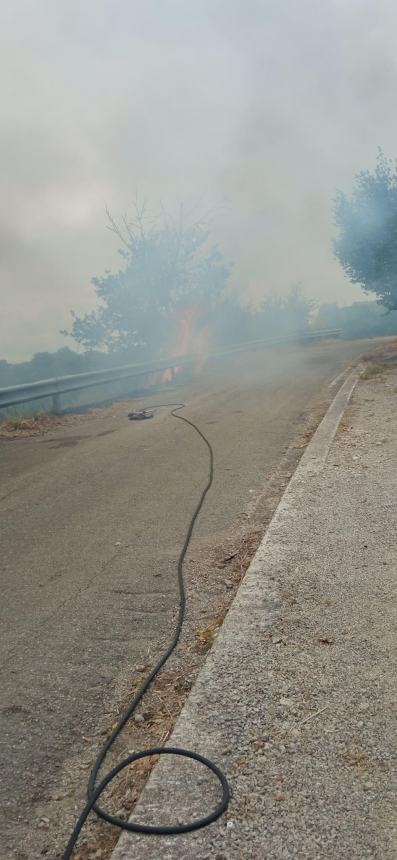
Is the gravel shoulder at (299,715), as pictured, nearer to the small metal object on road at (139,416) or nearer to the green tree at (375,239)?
the small metal object on road at (139,416)

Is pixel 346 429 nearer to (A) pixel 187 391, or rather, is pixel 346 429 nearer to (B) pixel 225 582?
(B) pixel 225 582

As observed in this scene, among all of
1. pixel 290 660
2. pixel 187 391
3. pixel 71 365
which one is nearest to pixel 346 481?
pixel 290 660

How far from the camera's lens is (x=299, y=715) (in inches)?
81.4

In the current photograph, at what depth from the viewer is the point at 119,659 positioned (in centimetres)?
264

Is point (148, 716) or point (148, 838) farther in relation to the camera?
point (148, 716)

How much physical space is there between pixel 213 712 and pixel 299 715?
298 mm

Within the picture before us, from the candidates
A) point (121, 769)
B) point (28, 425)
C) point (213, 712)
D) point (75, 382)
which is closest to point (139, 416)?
point (28, 425)

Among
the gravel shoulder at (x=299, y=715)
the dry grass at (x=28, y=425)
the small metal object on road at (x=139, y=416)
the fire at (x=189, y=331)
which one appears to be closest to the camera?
the gravel shoulder at (x=299, y=715)

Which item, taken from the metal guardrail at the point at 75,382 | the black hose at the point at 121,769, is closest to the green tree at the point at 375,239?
the metal guardrail at the point at 75,382

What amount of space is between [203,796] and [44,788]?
55 cm

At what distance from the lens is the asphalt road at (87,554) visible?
221 centimetres

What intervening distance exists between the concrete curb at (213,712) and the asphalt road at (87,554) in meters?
0.32

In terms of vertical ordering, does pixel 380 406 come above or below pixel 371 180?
below

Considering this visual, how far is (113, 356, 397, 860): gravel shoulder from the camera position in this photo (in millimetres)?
1624
